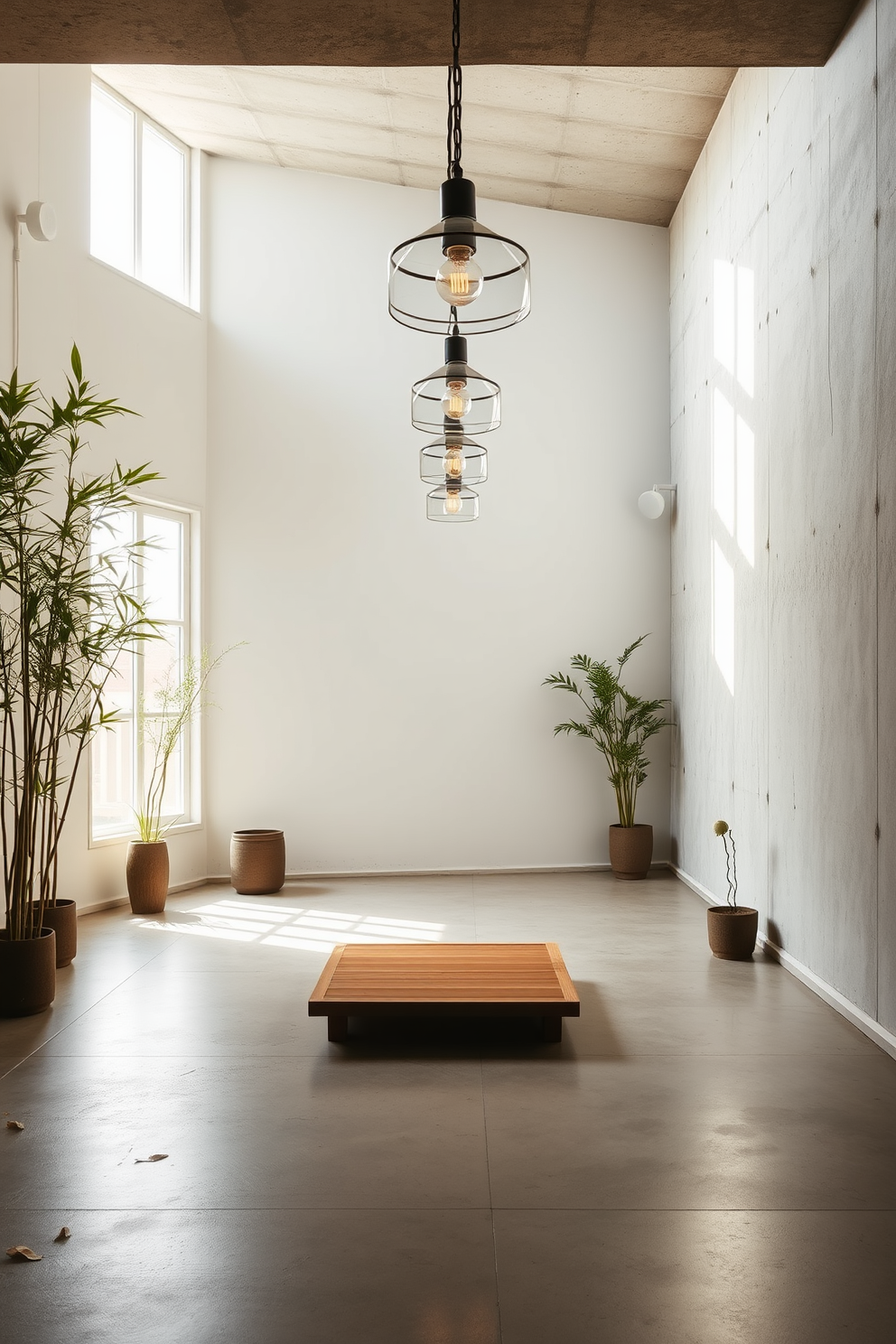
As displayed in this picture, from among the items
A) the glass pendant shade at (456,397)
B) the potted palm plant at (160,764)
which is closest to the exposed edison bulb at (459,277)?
the glass pendant shade at (456,397)

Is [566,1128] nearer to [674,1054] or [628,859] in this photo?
[674,1054]

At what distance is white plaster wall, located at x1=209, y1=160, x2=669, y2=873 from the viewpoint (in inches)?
299

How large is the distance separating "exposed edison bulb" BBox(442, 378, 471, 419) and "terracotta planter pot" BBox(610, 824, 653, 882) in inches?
159

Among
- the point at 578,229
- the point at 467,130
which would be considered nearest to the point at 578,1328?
the point at 467,130

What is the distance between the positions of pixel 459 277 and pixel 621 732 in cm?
514

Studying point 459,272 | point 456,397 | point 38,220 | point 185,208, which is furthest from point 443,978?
point 185,208

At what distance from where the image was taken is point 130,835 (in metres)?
6.71

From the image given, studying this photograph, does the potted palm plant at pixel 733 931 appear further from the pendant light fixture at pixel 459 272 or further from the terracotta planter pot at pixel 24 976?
the pendant light fixture at pixel 459 272

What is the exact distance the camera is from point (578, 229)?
7871 millimetres

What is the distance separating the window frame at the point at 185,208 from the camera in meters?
6.74

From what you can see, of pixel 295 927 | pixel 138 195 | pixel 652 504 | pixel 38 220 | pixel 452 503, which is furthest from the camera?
pixel 652 504

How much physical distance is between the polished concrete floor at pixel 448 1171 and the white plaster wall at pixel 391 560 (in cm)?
284

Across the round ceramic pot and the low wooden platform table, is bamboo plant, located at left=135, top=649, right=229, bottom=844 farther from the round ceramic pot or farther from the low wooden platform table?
the low wooden platform table

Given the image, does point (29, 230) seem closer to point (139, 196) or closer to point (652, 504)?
point (139, 196)
